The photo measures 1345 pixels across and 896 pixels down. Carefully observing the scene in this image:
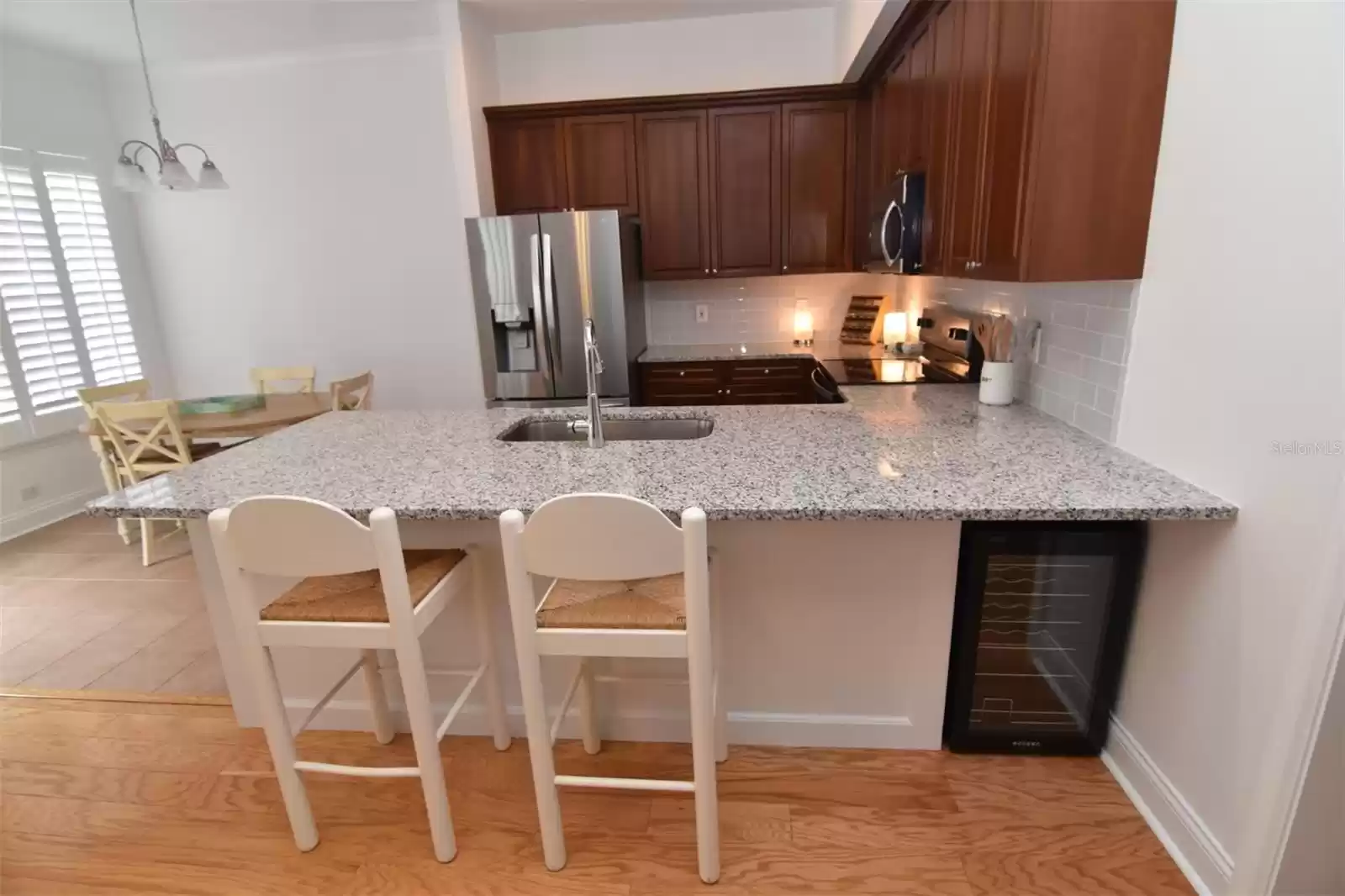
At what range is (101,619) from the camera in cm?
286

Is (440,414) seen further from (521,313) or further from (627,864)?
(627,864)

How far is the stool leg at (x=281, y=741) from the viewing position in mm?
1532

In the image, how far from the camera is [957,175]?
207cm

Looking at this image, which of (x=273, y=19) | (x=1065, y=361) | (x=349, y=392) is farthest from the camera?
(x=349, y=392)

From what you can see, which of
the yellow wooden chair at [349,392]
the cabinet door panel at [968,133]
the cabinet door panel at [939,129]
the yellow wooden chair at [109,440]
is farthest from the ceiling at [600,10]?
the yellow wooden chair at [109,440]

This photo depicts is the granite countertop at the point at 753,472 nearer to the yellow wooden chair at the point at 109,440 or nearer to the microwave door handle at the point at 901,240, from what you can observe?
the microwave door handle at the point at 901,240

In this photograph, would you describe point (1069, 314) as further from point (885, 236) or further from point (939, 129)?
point (885, 236)

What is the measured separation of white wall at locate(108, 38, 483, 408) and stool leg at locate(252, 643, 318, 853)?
274cm

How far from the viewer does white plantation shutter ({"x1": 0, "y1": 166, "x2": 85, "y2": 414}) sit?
12.0 ft

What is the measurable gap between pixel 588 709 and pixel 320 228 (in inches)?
149

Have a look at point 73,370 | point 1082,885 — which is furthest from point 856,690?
point 73,370

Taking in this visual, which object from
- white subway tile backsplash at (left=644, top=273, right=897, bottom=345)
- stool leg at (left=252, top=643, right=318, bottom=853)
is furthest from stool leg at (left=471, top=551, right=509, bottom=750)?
white subway tile backsplash at (left=644, top=273, right=897, bottom=345)

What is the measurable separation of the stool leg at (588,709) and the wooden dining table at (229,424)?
2191 mm

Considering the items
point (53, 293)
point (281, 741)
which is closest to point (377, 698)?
point (281, 741)
